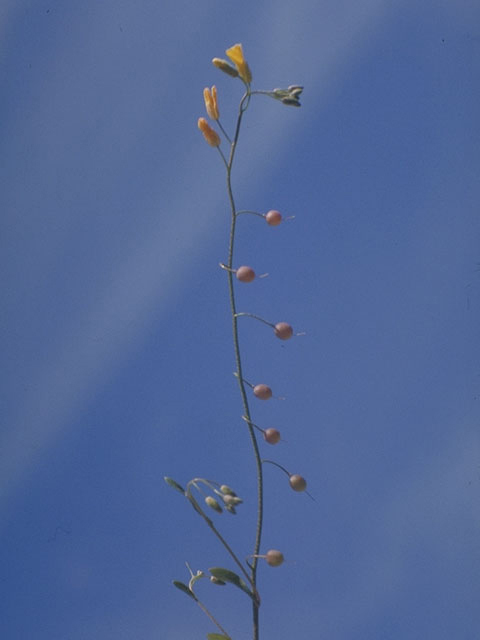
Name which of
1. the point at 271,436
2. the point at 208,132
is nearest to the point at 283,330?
the point at 271,436

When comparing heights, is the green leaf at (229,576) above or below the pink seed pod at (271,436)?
below

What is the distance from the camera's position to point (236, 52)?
81cm

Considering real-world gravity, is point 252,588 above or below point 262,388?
below

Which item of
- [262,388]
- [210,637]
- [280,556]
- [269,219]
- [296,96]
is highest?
[296,96]

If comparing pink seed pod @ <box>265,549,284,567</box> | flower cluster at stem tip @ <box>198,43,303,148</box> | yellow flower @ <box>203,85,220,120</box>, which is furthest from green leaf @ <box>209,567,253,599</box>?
yellow flower @ <box>203,85,220,120</box>

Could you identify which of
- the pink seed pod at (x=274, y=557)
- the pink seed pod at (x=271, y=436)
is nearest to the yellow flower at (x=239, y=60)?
the pink seed pod at (x=271, y=436)

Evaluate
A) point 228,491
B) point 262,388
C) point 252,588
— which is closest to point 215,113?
point 262,388

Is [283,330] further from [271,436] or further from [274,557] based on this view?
[274,557]

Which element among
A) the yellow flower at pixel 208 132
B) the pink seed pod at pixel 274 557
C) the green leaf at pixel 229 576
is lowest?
the green leaf at pixel 229 576

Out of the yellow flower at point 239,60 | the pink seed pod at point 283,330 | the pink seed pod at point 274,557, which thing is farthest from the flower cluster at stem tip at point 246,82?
the pink seed pod at point 274,557

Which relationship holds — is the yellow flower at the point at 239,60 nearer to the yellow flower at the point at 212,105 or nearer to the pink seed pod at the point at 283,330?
the yellow flower at the point at 212,105

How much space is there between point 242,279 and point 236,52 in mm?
238

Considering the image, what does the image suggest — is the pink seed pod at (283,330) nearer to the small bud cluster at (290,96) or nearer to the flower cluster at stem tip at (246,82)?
the flower cluster at stem tip at (246,82)

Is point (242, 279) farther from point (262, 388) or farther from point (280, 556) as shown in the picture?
point (280, 556)
